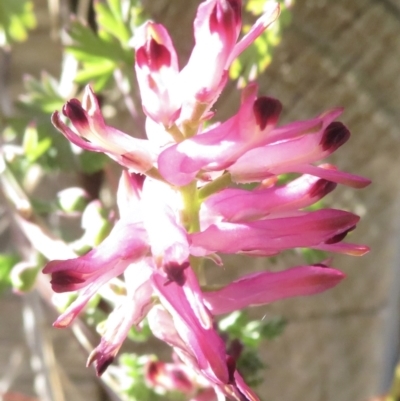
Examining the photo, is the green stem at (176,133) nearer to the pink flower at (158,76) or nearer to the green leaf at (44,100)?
the pink flower at (158,76)

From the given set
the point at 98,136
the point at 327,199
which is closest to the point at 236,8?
the point at 98,136

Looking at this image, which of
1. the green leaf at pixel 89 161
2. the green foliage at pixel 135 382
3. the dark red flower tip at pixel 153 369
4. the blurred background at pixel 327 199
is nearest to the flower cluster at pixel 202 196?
the dark red flower tip at pixel 153 369

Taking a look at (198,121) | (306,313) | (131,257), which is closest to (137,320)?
(131,257)

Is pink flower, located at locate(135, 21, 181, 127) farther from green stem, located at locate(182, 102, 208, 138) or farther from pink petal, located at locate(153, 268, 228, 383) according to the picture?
pink petal, located at locate(153, 268, 228, 383)

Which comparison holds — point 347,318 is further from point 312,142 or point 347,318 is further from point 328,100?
point 312,142

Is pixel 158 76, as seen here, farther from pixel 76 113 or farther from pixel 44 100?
pixel 44 100
